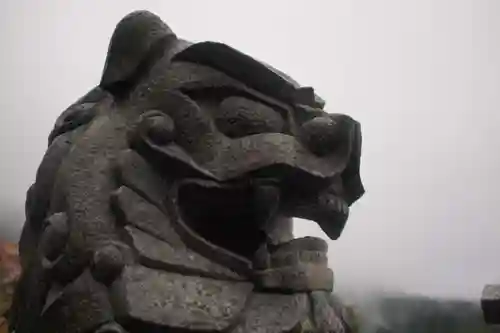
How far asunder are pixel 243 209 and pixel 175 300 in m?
0.10

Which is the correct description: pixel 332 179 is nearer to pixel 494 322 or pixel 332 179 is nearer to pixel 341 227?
pixel 341 227

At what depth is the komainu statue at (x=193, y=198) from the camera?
0.59 meters

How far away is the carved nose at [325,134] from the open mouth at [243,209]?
1.3 inches

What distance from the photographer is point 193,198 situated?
633mm

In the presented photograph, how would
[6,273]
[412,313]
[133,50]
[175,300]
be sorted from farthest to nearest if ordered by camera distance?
1. [412,313]
2. [6,273]
3. [133,50]
4. [175,300]

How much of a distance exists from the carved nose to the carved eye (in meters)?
0.03

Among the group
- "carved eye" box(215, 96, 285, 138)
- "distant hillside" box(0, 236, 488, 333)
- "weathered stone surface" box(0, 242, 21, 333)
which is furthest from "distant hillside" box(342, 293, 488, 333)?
"carved eye" box(215, 96, 285, 138)

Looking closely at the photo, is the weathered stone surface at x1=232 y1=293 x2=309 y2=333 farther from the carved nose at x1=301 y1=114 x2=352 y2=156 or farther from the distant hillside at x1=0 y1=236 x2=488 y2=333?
the distant hillside at x1=0 y1=236 x2=488 y2=333

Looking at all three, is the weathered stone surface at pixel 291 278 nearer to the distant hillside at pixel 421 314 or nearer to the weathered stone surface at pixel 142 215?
the weathered stone surface at pixel 142 215

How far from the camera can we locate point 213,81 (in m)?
0.65

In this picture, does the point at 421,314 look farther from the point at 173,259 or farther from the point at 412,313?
the point at 173,259

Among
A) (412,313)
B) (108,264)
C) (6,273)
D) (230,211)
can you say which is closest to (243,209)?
(230,211)

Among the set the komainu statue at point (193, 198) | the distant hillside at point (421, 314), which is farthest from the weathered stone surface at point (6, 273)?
the distant hillside at point (421, 314)

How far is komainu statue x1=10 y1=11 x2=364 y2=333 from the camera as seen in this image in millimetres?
587
